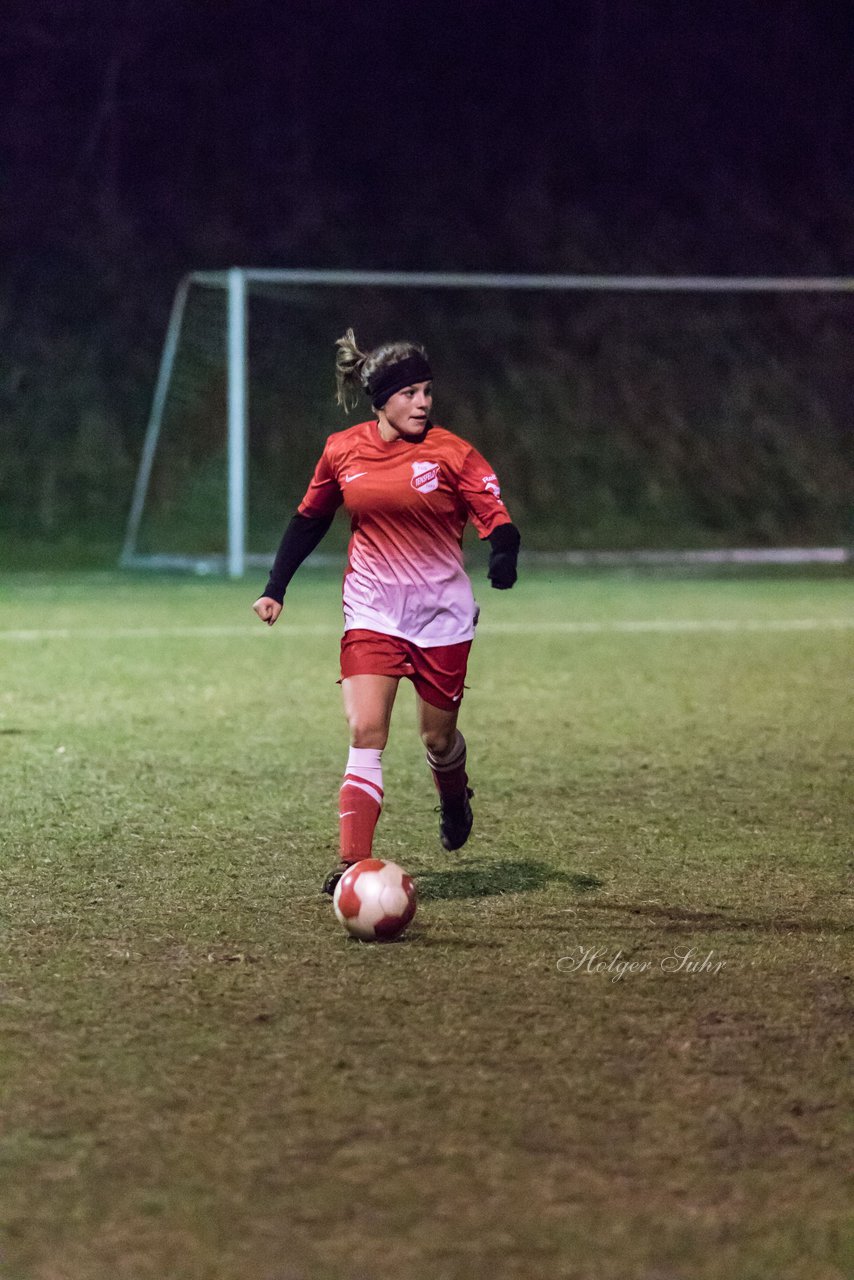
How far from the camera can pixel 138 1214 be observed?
272 centimetres

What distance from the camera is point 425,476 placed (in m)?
4.96

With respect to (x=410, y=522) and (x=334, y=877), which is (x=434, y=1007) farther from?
(x=410, y=522)

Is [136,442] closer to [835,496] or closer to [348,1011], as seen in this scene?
[835,496]

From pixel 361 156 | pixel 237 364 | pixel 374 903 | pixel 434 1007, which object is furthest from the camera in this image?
pixel 361 156

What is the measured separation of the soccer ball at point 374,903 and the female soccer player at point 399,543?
0.44 m

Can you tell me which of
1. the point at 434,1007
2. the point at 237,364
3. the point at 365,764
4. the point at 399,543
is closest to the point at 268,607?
A: the point at 399,543

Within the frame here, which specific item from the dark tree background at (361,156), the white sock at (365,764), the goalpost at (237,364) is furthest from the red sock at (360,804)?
the dark tree background at (361,156)

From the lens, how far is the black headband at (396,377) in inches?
192

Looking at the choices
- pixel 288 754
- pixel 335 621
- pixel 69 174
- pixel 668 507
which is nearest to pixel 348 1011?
pixel 288 754

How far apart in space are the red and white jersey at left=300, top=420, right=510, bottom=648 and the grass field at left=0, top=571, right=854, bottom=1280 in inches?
30.5

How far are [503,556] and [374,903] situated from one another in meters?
1.04

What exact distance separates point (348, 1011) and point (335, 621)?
29.6 ft

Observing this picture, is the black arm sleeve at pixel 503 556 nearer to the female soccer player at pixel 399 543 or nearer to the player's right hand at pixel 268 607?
the female soccer player at pixel 399 543

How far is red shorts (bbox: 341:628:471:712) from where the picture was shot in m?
4.93
